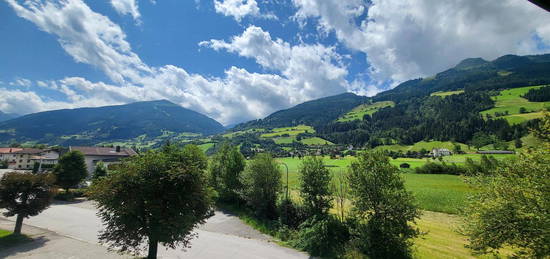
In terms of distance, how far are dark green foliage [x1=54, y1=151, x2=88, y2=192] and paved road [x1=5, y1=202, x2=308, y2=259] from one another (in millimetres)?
9134

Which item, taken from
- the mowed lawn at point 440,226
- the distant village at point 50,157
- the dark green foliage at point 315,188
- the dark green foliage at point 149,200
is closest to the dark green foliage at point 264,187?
the mowed lawn at point 440,226

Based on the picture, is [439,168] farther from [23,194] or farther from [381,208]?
[23,194]

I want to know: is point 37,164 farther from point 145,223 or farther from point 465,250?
point 465,250

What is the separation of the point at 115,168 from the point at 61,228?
57.5 ft

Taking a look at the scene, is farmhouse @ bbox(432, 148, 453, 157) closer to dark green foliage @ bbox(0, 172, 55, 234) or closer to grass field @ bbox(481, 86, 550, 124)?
grass field @ bbox(481, 86, 550, 124)

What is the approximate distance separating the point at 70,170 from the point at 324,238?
44.2 m

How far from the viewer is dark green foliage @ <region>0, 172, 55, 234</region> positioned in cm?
1995

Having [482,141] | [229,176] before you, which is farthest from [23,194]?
[482,141]

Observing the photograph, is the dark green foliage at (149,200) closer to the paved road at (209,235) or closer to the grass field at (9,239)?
the paved road at (209,235)

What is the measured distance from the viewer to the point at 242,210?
34000mm

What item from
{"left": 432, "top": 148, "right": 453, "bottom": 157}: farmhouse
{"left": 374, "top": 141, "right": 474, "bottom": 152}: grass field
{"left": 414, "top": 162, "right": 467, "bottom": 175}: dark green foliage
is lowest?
{"left": 414, "top": 162, "right": 467, "bottom": 175}: dark green foliage

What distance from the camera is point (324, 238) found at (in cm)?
2069

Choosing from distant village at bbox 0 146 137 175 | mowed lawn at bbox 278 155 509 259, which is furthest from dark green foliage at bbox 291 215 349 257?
distant village at bbox 0 146 137 175

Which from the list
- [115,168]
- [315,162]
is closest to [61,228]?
[115,168]
